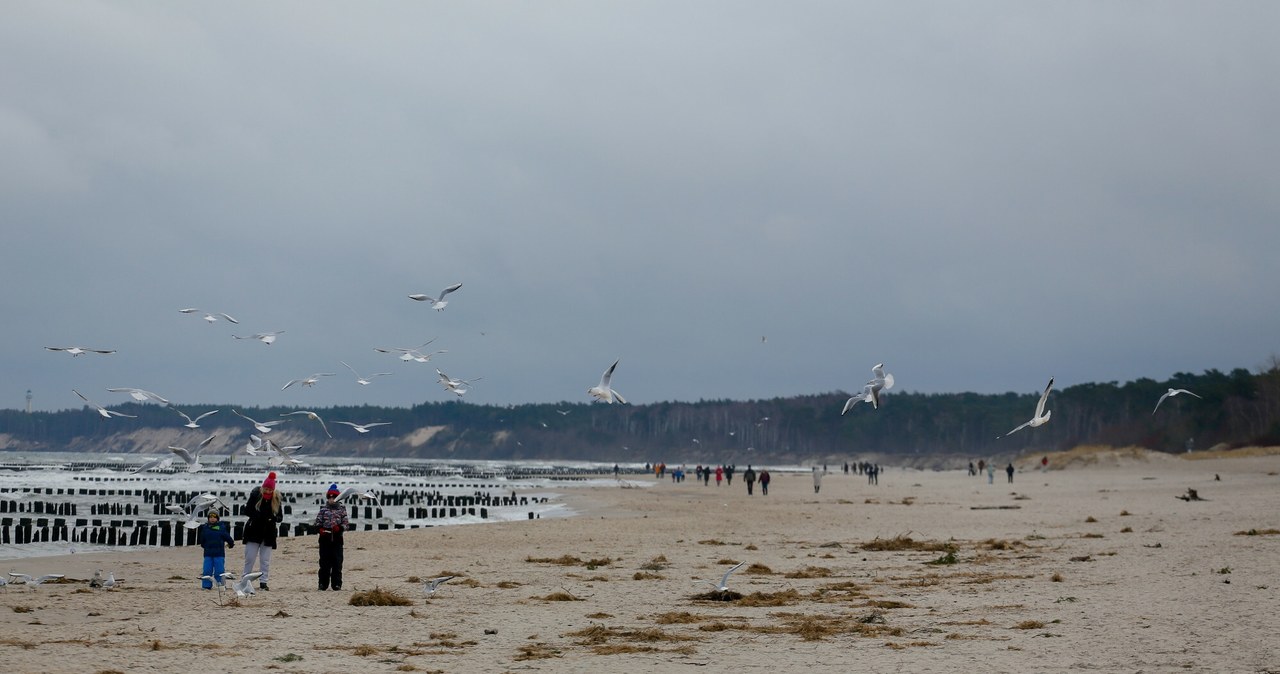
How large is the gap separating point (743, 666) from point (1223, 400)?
4851 inches

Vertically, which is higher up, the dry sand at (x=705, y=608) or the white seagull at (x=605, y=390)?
the white seagull at (x=605, y=390)

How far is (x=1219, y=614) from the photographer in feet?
45.5

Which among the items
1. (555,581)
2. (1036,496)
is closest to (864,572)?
(555,581)

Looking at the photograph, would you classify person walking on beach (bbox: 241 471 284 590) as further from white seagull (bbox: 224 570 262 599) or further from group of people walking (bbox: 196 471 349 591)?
white seagull (bbox: 224 570 262 599)

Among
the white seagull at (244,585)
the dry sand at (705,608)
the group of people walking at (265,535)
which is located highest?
the group of people walking at (265,535)

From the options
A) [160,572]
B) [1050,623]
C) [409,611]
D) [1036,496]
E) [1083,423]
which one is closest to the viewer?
[1050,623]

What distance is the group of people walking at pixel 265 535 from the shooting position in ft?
56.5

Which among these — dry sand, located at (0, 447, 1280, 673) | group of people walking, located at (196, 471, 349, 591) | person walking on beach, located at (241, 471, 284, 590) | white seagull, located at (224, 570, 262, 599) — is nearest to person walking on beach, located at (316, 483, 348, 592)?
group of people walking, located at (196, 471, 349, 591)

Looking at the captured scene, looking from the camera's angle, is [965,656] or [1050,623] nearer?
[965,656]

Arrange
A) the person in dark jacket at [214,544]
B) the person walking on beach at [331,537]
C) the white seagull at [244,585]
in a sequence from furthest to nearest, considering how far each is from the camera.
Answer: the person in dark jacket at [214,544] → the person walking on beach at [331,537] → the white seagull at [244,585]

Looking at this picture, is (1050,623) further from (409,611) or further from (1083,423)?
(1083,423)

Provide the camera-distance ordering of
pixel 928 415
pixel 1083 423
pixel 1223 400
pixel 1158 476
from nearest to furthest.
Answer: pixel 1158 476
pixel 1223 400
pixel 1083 423
pixel 928 415

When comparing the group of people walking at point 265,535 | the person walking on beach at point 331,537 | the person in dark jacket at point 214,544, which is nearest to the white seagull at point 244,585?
the group of people walking at point 265,535

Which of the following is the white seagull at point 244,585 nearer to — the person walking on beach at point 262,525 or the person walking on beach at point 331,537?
the person walking on beach at point 262,525
